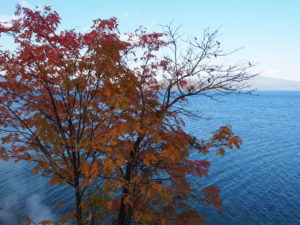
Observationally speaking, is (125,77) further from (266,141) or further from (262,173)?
(266,141)

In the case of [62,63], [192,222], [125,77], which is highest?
[62,63]

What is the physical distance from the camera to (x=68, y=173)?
1062 cm

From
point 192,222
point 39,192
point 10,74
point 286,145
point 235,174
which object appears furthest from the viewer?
point 286,145

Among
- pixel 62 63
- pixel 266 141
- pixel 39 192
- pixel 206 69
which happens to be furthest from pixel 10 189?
pixel 266 141

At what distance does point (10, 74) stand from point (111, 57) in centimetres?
426

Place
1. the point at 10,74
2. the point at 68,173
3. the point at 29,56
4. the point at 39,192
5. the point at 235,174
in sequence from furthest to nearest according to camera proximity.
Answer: the point at 235,174 → the point at 39,192 → the point at 68,173 → the point at 10,74 → the point at 29,56

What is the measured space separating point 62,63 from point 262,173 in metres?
32.2

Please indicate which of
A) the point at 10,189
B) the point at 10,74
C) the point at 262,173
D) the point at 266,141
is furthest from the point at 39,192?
the point at 266,141

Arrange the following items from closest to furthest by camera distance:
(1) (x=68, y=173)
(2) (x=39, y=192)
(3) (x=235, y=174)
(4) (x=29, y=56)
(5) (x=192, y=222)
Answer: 1. (4) (x=29, y=56)
2. (1) (x=68, y=173)
3. (5) (x=192, y=222)
4. (2) (x=39, y=192)
5. (3) (x=235, y=174)

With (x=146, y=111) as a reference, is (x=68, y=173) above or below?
below

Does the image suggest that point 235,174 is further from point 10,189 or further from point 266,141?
point 10,189

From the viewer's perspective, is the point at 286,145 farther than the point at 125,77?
Yes

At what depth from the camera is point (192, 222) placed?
12930 millimetres

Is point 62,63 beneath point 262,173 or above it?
above
